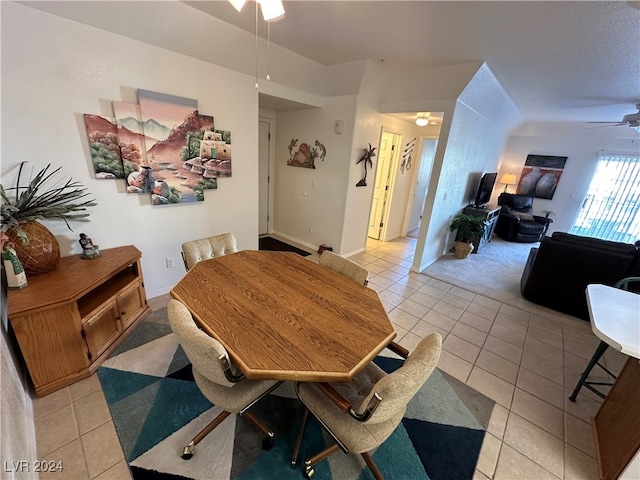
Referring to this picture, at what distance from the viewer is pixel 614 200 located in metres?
5.56

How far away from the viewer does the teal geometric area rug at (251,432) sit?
1317mm

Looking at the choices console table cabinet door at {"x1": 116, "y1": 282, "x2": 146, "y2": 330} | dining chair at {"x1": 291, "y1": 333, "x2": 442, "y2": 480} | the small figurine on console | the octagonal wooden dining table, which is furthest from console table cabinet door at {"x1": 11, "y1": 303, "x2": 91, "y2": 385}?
dining chair at {"x1": 291, "y1": 333, "x2": 442, "y2": 480}

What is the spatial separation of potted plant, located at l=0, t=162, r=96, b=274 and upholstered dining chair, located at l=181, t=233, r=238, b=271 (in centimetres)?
83

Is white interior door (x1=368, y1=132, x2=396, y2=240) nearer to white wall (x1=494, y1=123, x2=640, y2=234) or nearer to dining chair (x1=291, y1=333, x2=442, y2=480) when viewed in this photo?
dining chair (x1=291, y1=333, x2=442, y2=480)

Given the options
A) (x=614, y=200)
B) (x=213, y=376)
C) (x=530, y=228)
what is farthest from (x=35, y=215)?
(x=614, y=200)

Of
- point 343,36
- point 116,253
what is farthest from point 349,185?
point 116,253

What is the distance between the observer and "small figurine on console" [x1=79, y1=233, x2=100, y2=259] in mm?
2036

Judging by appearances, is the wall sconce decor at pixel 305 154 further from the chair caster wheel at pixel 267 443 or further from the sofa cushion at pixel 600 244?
the chair caster wheel at pixel 267 443

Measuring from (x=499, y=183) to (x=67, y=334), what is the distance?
27.8ft

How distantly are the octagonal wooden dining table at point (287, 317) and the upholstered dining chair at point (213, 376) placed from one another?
9 cm

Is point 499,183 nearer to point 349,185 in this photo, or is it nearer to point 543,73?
point 543,73

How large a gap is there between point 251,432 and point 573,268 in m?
3.63

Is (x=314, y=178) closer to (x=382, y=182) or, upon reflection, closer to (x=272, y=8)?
(x=382, y=182)

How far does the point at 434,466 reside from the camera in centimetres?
139
